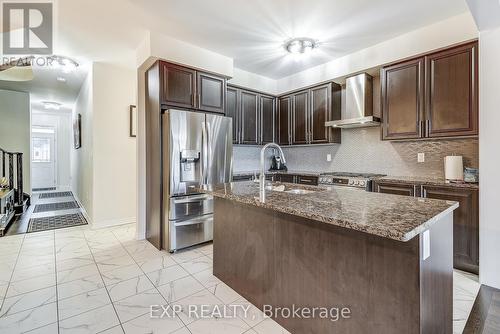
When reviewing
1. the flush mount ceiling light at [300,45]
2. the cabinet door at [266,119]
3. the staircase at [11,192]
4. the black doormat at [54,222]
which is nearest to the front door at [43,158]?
the staircase at [11,192]

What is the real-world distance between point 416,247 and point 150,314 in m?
1.84

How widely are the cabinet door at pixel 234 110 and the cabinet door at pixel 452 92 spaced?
2.66 meters

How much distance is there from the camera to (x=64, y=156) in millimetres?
8406

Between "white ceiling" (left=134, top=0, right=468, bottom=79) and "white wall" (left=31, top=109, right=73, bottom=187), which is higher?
"white ceiling" (left=134, top=0, right=468, bottom=79)

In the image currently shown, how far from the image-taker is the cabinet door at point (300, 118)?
4.31 metres

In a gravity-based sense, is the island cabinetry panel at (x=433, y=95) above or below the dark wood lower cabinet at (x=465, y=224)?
above

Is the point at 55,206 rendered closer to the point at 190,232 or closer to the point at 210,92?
the point at 190,232

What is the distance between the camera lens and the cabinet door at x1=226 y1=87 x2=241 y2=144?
4152 mm

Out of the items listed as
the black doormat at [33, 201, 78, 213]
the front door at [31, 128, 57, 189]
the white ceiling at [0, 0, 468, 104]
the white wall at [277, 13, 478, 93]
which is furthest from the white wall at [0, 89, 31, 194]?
the white wall at [277, 13, 478, 93]

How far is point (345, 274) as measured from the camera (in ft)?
4.52

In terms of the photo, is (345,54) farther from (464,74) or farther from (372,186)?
(372,186)

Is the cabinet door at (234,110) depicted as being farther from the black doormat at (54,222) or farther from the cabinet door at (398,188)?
the black doormat at (54,222)

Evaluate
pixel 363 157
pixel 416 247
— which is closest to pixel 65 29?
pixel 416 247

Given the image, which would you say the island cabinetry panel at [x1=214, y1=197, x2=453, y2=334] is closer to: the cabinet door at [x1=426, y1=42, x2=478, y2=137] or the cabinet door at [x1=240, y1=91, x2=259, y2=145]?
the cabinet door at [x1=426, y1=42, x2=478, y2=137]
